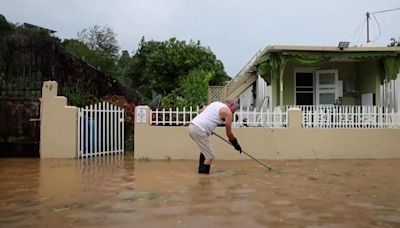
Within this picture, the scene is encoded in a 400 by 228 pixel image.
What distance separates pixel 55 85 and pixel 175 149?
3.80 metres

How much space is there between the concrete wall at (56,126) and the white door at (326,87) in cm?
868

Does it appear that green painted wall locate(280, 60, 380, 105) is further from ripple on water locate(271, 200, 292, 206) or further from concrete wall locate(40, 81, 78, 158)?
ripple on water locate(271, 200, 292, 206)

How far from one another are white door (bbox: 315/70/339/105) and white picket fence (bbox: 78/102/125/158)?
7.24 m

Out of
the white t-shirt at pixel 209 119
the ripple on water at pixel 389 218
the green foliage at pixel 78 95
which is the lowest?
the ripple on water at pixel 389 218

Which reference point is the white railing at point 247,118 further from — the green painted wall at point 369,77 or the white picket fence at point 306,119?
the green painted wall at point 369,77

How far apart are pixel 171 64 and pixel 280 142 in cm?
2038

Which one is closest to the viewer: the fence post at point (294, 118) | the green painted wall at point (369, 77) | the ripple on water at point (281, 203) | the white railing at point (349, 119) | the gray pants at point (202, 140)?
the ripple on water at point (281, 203)

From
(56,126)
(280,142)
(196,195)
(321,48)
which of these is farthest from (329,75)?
(196,195)

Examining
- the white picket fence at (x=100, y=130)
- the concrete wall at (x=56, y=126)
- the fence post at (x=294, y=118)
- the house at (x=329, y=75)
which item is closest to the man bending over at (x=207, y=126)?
the fence post at (x=294, y=118)

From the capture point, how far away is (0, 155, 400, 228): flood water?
209 inches

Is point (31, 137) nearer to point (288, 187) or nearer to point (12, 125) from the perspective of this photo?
point (12, 125)

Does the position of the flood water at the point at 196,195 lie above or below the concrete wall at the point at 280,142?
below

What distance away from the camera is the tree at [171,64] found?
104 ft

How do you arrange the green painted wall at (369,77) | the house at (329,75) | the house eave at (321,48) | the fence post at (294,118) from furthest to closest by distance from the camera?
the green painted wall at (369,77) < the house at (329,75) < the house eave at (321,48) < the fence post at (294,118)
